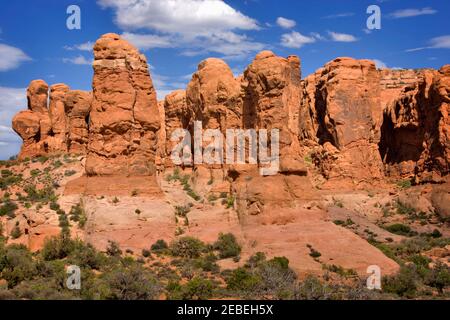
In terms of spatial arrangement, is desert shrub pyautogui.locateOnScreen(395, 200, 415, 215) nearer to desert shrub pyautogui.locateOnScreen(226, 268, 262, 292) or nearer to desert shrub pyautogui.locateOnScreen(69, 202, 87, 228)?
desert shrub pyautogui.locateOnScreen(226, 268, 262, 292)

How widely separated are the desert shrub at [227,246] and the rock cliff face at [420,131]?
930 inches

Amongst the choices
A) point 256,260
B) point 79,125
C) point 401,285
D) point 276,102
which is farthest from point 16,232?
point 79,125

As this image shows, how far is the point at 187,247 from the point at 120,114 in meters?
8.60

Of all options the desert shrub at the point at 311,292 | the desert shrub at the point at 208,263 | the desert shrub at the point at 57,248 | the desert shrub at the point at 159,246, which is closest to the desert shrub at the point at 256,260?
the desert shrub at the point at 208,263

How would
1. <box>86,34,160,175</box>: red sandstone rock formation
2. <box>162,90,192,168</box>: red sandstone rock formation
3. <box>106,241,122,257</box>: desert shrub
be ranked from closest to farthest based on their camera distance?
<box>106,241,122,257</box>: desert shrub, <box>86,34,160,175</box>: red sandstone rock formation, <box>162,90,192,168</box>: red sandstone rock formation

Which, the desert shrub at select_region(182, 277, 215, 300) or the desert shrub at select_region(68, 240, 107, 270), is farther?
the desert shrub at select_region(68, 240, 107, 270)

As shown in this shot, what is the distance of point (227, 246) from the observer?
2570 centimetres

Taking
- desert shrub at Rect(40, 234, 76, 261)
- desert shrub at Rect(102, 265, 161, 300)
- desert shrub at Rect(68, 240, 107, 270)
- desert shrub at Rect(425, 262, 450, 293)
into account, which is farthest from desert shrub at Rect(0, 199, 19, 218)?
desert shrub at Rect(425, 262, 450, 293)

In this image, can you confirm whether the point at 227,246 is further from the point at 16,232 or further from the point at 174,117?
the point at 174,117

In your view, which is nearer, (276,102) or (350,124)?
(276,102)

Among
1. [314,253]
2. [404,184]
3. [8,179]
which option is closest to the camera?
[314,253]

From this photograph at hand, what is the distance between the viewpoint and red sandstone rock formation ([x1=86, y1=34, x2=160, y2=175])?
28.9 m

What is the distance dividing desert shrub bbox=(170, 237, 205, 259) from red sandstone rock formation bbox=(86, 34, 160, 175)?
520cm
